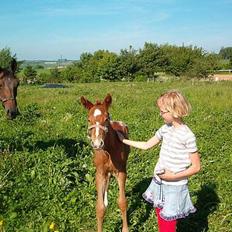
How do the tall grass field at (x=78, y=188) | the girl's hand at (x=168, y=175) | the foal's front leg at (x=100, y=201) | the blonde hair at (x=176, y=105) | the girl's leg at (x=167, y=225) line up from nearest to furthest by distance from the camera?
1. the blonde hair at (x=176, y=105)
2. the girl's hand at (x=168, y=175)
3. the girl's leg at (x=167, y=225)
4. the foal's front leg at (x=100, y=201)
5. the tall grass field at (x=78, y=188)

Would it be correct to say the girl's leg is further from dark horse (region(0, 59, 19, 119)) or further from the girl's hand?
dark horse (region(0, 59, 19, 119))

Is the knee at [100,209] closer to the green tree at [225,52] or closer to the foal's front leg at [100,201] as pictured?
the foal's front leg at [100,201]

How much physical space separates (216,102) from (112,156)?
52.0ft

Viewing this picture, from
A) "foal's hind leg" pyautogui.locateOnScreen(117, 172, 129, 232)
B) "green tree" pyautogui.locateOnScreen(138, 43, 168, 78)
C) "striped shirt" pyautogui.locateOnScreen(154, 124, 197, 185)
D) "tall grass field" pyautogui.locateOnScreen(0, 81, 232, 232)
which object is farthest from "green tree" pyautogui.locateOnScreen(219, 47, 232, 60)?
"striped shirt" pyautogui.locateOnScreen(154, 124, 197, 185)

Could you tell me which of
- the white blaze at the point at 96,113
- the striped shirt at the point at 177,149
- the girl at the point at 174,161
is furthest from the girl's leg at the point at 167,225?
the white blaze at the point at 96,113

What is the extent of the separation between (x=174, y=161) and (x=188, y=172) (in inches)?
8.2

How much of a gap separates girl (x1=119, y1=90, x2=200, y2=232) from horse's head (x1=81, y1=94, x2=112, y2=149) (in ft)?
2.17

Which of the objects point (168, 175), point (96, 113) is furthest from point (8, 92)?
point (168, 175)

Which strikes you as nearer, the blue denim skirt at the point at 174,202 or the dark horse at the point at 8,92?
the blue denim skirt at the point at 174,202

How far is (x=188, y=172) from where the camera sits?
427cm

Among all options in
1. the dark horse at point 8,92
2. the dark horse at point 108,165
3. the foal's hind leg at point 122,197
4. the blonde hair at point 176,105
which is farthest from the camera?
the dark horse at point 8,92

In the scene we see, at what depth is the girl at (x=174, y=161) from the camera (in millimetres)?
4254

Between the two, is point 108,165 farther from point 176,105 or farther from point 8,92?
point 8,92

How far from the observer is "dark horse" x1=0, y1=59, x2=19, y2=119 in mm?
8211
